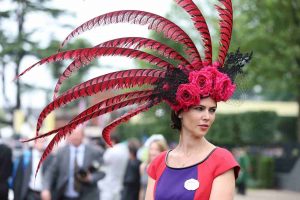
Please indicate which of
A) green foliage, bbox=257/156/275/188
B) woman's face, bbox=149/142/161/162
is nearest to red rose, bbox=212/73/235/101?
woman's face, bbox=149/142/161/162

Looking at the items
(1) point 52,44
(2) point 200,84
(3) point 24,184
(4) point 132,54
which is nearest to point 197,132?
(2) point 200,84

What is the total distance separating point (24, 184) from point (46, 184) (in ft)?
2.98

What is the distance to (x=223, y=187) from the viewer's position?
4.52 metres

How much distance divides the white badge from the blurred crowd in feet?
15.4

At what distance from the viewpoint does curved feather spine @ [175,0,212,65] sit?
188 inches

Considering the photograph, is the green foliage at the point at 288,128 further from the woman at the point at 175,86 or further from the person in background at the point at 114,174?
the woman at the point at 175,86

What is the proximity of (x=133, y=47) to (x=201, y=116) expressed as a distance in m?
0.58

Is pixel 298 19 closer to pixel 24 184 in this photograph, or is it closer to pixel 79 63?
pixel 24 184

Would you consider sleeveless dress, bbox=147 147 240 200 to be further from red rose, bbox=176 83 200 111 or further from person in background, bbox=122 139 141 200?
person in background, bbox=122 139 141 200

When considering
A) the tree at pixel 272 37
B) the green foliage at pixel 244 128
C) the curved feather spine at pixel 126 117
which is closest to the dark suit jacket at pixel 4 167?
the curved feather spine at pixel 126 117

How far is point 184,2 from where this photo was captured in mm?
4773

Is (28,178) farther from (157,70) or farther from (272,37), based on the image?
(272,37)

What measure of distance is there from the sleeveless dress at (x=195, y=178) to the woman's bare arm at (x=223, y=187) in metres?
0.03

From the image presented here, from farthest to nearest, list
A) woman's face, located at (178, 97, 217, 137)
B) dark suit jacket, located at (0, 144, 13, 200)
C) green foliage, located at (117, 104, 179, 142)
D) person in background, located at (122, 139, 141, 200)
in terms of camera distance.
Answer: green foliage, located at (117, 104, 179, 142) → person in background, located at (122, 139, 141, 200) → dark suit jacket, located at (0, 144, 13, 200) → woman's face, located at (178, 97, 217, 137)
